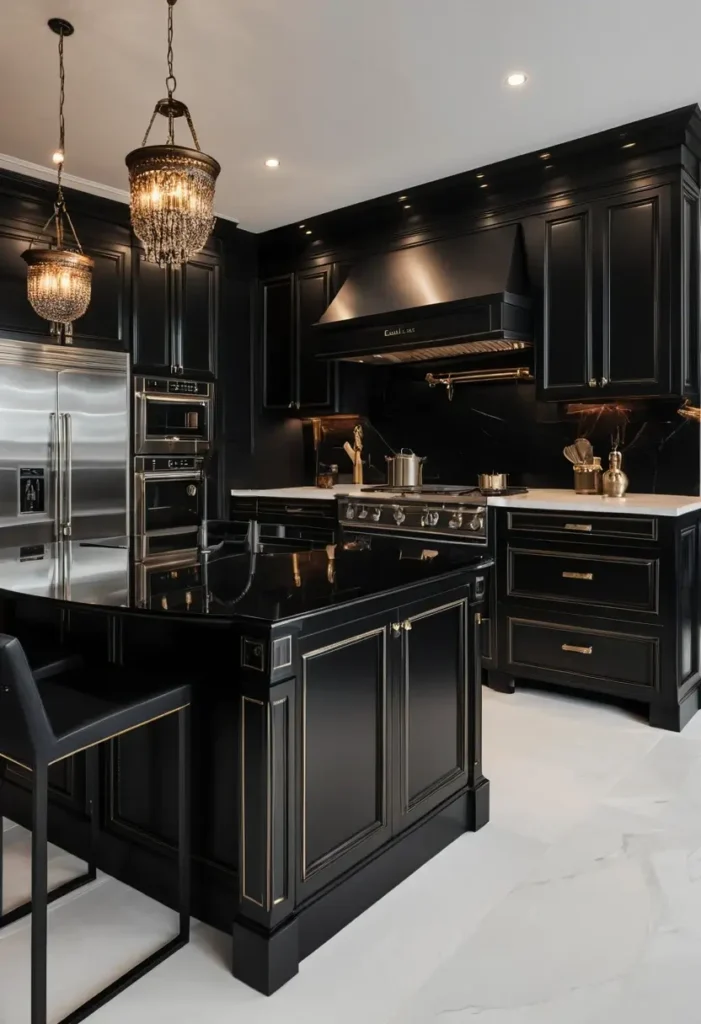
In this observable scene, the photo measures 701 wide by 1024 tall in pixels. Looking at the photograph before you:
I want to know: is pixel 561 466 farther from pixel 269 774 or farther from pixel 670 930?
pixel 269 774

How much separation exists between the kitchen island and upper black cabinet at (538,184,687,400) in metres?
1.84

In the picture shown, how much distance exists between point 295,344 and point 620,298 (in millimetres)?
2301

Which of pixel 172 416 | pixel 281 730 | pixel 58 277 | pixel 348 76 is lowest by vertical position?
pixel 281 730

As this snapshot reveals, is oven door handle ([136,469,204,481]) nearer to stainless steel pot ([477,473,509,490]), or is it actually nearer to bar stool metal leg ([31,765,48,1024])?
stainless steel pot ([477,473,509,490])

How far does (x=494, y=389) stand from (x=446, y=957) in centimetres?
345

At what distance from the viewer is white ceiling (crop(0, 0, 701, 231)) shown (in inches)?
106

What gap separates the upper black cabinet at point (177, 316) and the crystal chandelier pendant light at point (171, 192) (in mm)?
2444

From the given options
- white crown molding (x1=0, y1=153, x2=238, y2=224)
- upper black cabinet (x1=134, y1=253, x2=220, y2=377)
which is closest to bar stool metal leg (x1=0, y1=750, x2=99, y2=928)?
upper black cabinet (x1=134, y1=253, x2=220, y2=377)

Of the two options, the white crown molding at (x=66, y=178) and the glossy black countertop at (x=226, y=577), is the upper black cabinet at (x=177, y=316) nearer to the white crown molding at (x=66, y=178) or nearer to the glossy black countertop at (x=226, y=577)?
the white crown molding at (x=66, y=178)

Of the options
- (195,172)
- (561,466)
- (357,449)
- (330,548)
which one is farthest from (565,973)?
(357,449)

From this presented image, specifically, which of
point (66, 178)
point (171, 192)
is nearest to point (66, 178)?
point (66, 178)

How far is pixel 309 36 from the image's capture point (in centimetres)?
283

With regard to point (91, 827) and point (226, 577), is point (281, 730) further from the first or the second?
point (91, 827)

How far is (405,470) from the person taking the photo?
470cm
